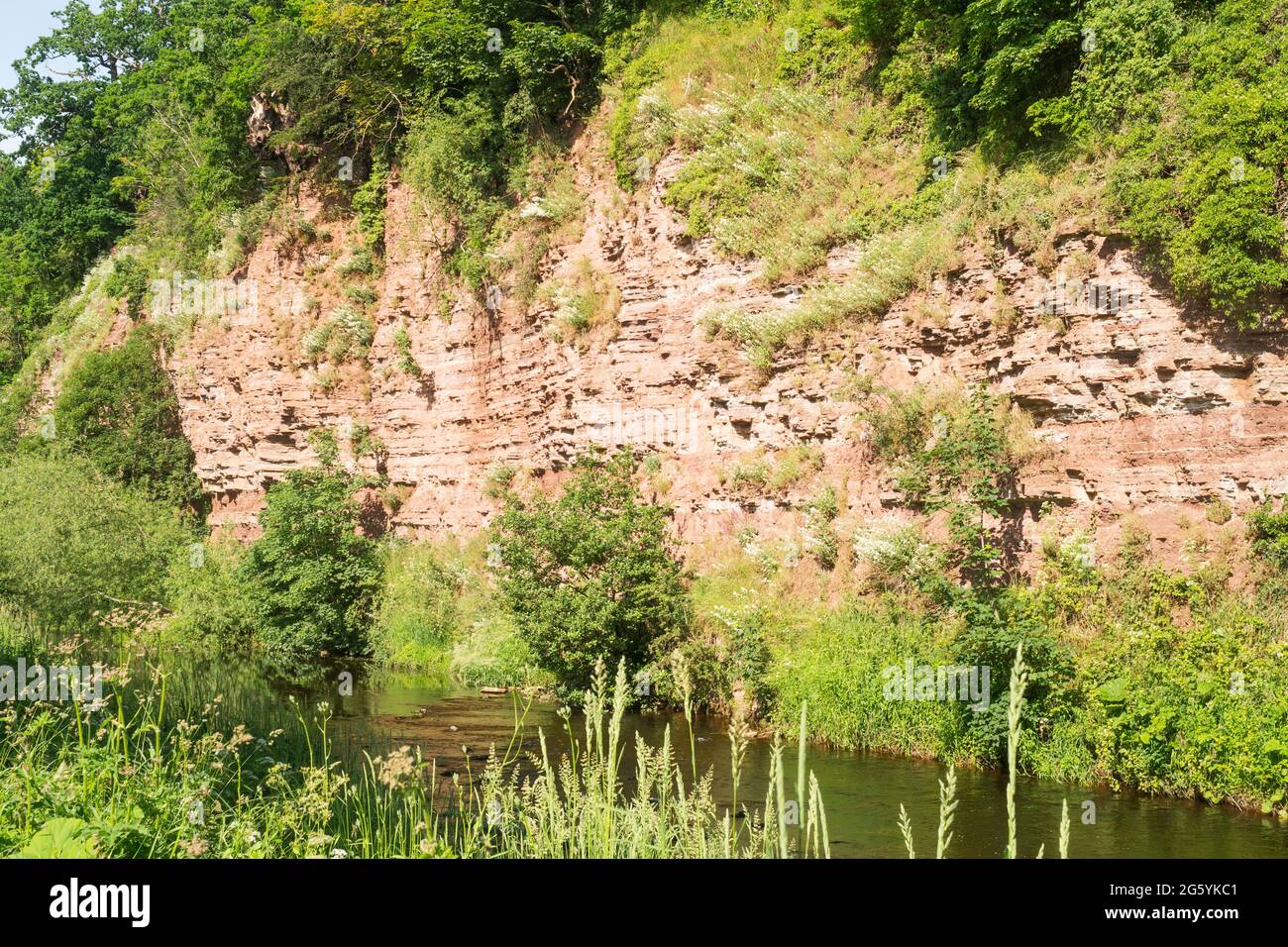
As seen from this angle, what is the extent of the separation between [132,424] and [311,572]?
16493mm

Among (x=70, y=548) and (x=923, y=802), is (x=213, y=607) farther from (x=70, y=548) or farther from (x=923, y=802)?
(x=923, y=802)

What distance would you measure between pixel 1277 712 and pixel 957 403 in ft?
20.8

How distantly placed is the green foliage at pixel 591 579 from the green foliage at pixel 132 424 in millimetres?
20866

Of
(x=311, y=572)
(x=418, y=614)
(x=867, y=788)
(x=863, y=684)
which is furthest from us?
(x=418, y=614)

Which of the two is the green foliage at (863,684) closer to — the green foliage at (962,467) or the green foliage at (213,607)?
the green foliage at (962,467)

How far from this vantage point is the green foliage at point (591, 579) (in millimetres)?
17047

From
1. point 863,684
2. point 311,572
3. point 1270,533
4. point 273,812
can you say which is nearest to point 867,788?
point 863,684

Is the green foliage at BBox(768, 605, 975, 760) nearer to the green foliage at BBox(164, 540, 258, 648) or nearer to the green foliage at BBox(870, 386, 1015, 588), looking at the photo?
the green foliage at BBox(870, 386, 1015, 588)

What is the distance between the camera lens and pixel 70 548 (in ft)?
A: 75.2

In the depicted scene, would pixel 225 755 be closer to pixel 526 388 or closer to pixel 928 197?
pixel 928 197

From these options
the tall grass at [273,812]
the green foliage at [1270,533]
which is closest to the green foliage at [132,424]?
the tall grass at [273,812]

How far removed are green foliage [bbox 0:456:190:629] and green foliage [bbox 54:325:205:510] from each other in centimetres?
557

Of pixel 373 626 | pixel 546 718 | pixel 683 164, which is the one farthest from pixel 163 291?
pixel 546 718
